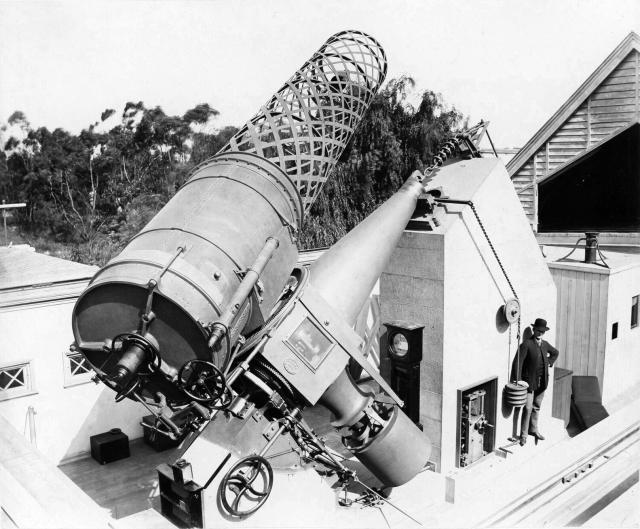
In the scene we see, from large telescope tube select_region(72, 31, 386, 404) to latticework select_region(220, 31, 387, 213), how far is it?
2cm

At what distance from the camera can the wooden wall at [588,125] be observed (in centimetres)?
1551

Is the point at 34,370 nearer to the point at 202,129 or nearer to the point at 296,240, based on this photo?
the point at 296,240

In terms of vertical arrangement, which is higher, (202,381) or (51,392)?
(202,381)

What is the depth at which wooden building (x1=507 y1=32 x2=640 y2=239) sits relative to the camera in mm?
15625

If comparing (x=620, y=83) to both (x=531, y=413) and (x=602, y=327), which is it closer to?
(x=602, y=327)

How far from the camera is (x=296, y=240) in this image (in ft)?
21.9

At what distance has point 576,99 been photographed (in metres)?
16.2

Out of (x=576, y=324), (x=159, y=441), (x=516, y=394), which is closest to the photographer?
(x=516, y=394)

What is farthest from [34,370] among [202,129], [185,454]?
[202,129]

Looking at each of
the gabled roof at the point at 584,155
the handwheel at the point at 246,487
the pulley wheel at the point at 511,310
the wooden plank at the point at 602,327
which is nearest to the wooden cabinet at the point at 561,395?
the wooden plank at the point at 602,327

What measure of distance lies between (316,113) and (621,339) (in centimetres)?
789

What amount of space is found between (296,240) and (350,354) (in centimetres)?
128

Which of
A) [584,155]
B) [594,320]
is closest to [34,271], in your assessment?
[594,320]

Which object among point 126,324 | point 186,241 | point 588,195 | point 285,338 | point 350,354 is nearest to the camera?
point 126,324
